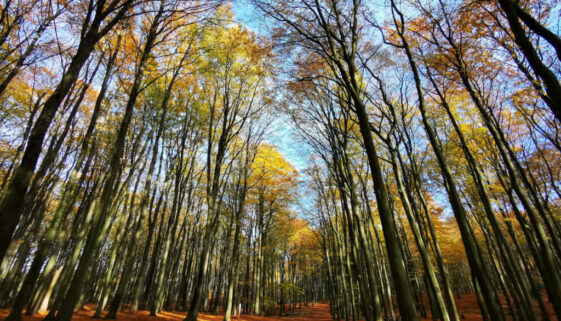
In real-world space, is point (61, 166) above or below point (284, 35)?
below

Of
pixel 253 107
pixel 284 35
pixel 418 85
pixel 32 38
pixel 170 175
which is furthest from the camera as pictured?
pixel 170 175

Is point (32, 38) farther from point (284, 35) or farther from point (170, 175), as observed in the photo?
point (284, 35)

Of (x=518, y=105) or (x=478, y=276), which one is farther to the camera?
(x=518, y=105)

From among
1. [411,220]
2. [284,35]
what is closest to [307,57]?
[284,35]

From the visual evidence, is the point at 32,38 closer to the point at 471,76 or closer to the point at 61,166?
the point at 61,166

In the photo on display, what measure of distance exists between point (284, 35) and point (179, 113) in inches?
303

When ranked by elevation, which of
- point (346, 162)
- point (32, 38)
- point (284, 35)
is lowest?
point (346, 162)

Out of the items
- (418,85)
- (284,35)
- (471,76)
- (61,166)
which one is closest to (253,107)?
(284,35)

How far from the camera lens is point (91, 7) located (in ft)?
14.4

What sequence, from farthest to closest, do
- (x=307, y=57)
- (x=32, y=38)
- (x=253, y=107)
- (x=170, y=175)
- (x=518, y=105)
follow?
1. (x=170, y=175)
2. (x=253, y=107)
3. (x=518, y=105)
4. (x=307, y=57)
5. (x=32, y=38)

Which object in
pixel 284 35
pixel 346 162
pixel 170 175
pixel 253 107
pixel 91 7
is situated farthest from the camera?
pixel 170 175

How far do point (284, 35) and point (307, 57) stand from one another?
7.77ft

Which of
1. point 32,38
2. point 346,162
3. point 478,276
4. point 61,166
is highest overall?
point 32,38

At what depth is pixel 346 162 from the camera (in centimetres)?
805
